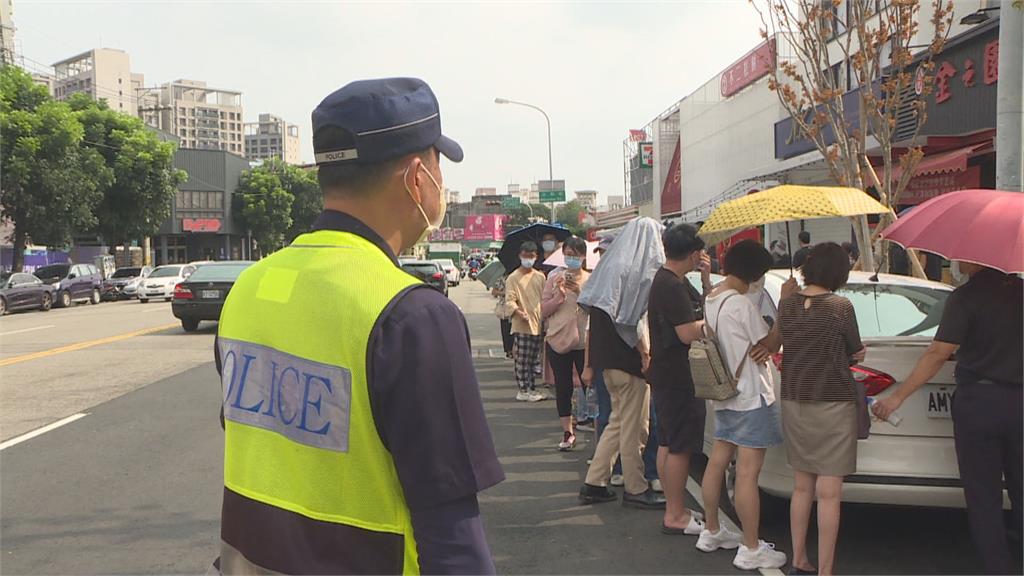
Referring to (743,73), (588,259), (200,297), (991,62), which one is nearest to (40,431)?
(588,259)

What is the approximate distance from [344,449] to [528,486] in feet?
15.5

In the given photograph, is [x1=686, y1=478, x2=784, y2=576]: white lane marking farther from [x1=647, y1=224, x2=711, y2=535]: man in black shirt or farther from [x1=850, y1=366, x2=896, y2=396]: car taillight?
[x1=850, y1=366, x2=896, y2=396]: car taillight

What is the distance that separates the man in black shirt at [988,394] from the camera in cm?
355

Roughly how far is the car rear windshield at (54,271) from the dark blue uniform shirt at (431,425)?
33213 millimetres

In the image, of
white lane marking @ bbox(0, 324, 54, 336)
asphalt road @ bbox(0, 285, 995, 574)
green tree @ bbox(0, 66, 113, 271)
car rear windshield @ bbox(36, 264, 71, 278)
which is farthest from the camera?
car rear windshield @ bbox(36, 264, 71, 278)

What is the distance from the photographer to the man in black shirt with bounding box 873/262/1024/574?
11.7 feet

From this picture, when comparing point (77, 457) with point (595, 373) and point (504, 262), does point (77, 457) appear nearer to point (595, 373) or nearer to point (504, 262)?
point (595, 373)

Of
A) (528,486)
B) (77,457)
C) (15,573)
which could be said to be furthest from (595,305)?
(77,457)

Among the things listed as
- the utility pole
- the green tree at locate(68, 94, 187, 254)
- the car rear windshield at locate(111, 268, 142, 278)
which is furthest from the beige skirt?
the car rear windshield at locate(111, 268, 142, 278)

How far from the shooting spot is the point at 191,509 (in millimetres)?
5258

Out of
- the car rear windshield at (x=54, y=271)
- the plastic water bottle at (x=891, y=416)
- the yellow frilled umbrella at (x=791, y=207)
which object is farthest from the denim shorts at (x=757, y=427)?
the car rear windshield at (x=54, y=271)

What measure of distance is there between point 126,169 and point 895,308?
36343mm

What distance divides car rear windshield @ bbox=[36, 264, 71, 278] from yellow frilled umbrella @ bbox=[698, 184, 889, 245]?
103 ft

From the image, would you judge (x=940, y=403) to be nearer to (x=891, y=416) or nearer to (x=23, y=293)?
(x=891, y=416)
